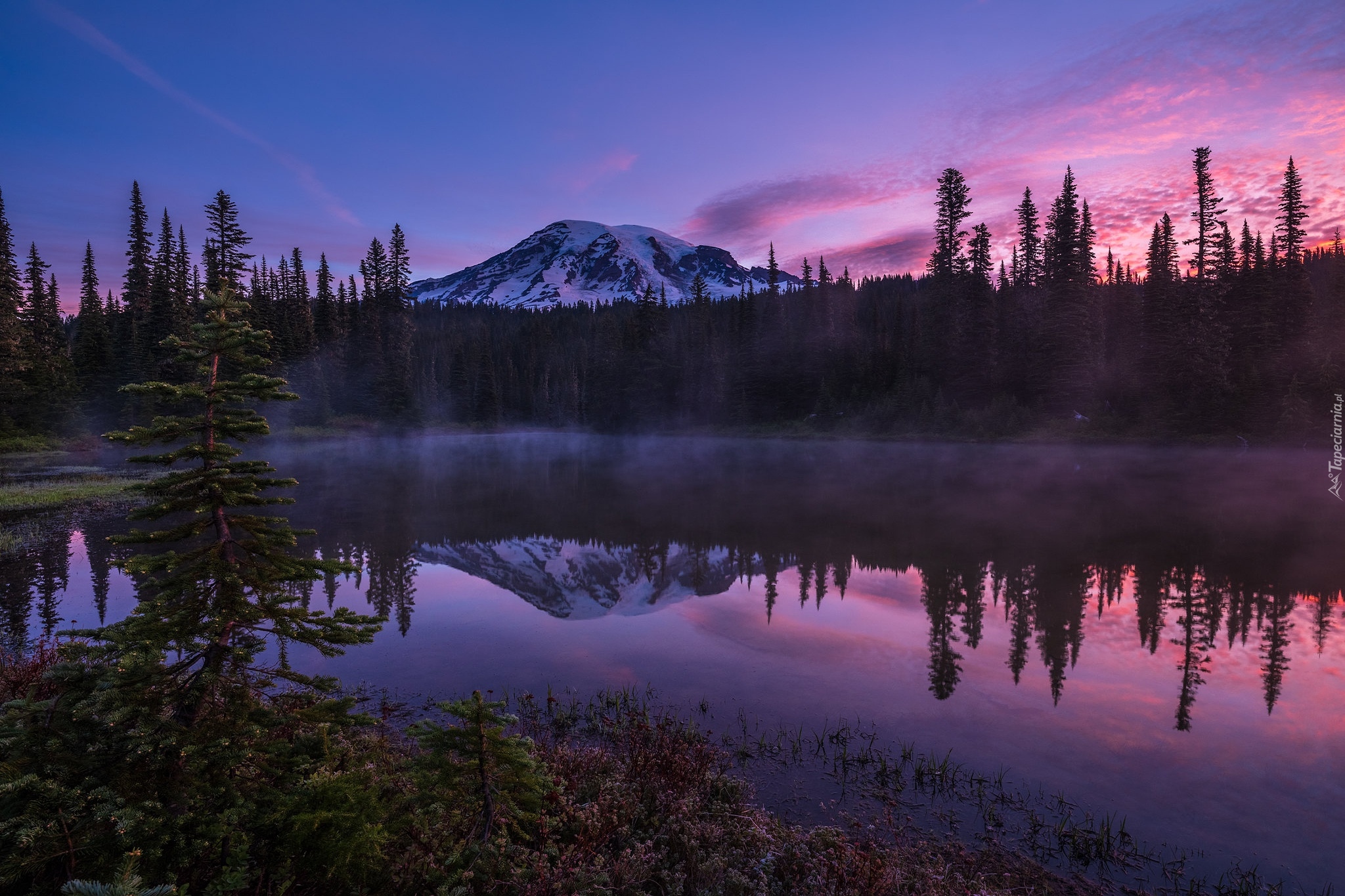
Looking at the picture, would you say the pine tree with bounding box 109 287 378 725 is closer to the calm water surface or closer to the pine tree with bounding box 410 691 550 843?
the pine tree with bounding box 410 691 550 843

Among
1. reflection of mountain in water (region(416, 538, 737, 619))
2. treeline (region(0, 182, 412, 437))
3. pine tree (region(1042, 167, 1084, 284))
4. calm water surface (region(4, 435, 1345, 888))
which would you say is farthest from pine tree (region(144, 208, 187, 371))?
pine tree (region(1042, 167, 1084, 284))

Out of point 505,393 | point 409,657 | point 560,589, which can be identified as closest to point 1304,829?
point 409,657

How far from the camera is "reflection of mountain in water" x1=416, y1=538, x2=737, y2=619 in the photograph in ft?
49.1

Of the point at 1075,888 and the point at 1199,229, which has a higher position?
the point at 1199,229

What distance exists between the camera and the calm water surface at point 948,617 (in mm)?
7887

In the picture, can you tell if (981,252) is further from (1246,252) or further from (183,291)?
(183,291)

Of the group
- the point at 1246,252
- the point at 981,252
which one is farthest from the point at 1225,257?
the point at 981,252

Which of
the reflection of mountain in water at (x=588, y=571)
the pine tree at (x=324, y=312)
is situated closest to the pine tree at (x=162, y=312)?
the pine tree at (x=324, y=312)

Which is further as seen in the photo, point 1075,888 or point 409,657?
point 409,657

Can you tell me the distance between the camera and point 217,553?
4387mm

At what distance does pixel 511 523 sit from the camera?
24984mm

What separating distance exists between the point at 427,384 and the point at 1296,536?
105983 millimetres

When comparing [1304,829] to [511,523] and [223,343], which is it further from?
[511,523]

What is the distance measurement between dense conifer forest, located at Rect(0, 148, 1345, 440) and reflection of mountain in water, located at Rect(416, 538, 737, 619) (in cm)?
2251
